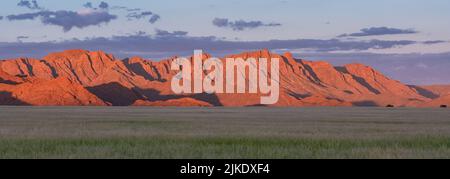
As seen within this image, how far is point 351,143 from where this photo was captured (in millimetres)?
28844

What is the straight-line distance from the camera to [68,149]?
24641 millimetres
